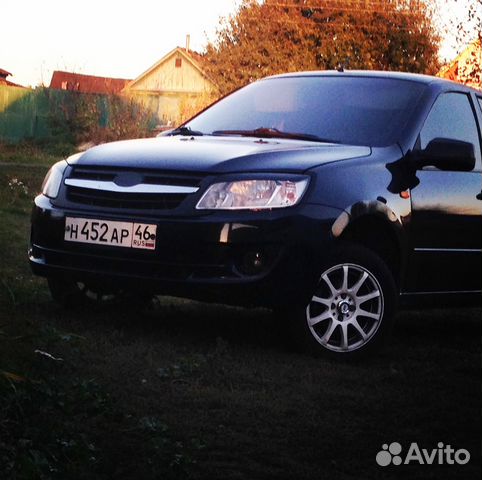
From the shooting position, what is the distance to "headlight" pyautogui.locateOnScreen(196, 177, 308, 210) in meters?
6.76

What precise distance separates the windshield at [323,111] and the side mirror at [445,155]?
0.19m

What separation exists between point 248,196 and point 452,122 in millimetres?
1936

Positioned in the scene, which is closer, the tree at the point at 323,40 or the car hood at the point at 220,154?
the car hood at the point at 220,154

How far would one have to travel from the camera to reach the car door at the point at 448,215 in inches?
299

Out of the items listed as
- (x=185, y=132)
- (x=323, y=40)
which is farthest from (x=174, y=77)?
(x=185, y=132)

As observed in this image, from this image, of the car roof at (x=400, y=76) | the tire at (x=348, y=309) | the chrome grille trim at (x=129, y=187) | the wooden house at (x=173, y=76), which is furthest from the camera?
the wooden house at (x=173, y=76)

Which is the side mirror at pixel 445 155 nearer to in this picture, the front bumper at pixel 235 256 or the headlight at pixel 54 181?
the front bumper at pixel 235 256

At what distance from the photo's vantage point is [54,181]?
294 inches

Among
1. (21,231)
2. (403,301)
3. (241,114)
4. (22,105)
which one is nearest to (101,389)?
(403,301)

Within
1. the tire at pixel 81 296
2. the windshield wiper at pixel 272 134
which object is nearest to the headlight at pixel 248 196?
the windshield wiper at pixel 272 134

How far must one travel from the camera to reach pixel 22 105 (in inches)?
1831

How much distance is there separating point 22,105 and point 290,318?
1601 inches

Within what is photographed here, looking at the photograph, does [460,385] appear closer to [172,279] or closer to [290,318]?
[290,318]

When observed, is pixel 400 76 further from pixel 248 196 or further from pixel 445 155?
pixel 248 196
